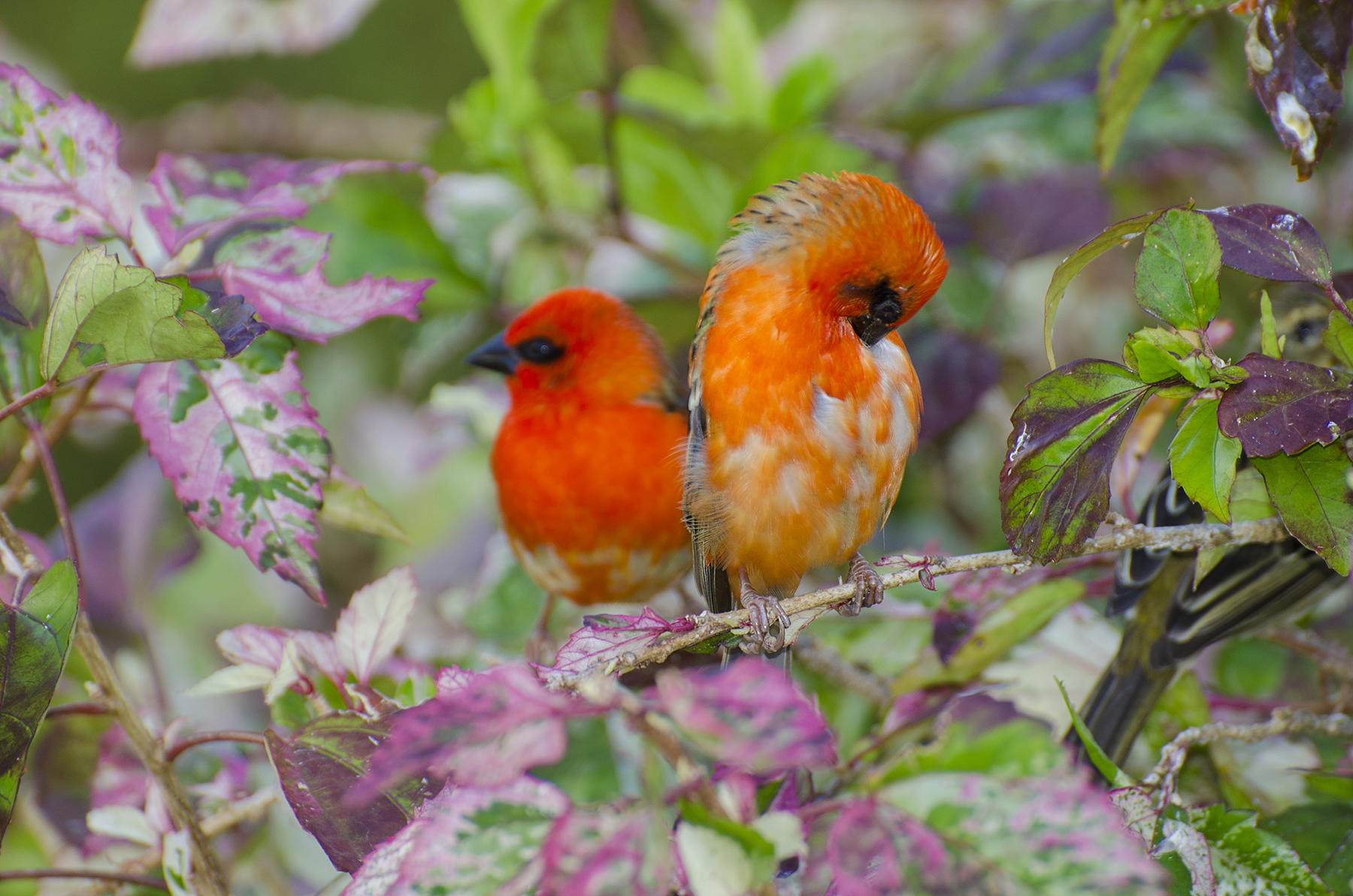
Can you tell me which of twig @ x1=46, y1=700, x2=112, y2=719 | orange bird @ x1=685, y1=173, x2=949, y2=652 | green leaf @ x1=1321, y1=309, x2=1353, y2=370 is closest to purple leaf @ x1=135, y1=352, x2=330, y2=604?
twig @ x1=46, y1=700, x2=112, y2=719

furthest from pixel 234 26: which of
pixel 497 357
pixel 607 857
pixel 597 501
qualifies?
pixel 607 857

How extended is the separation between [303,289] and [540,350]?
2.23 feet

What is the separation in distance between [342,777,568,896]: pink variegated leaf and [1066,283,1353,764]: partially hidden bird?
0.67 meters

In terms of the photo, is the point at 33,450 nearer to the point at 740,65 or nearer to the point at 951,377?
the point at 951,377

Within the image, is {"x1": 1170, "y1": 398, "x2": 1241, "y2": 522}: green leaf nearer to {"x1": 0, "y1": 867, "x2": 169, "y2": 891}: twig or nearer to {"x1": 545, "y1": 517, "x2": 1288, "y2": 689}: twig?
{"x1": 545, "y1": 517, "x2": 1288, "y2": 689}: twig

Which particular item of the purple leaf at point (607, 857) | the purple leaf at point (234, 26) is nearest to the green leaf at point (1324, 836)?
the purple leaf at point (607, 857)

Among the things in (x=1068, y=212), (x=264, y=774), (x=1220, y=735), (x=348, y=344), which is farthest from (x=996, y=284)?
(x=348, y=344)

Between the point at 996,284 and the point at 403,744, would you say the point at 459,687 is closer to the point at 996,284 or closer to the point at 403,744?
the point at 403,744

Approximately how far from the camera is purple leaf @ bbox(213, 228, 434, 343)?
731 millimetres

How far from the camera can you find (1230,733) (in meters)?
0.74

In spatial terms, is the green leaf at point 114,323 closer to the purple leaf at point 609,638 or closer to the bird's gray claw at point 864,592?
the purple leaf at point 609,638

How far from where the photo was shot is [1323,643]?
95 centimetres

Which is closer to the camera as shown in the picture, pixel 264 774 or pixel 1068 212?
pixel 264 774

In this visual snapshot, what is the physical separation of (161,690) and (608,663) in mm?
819
